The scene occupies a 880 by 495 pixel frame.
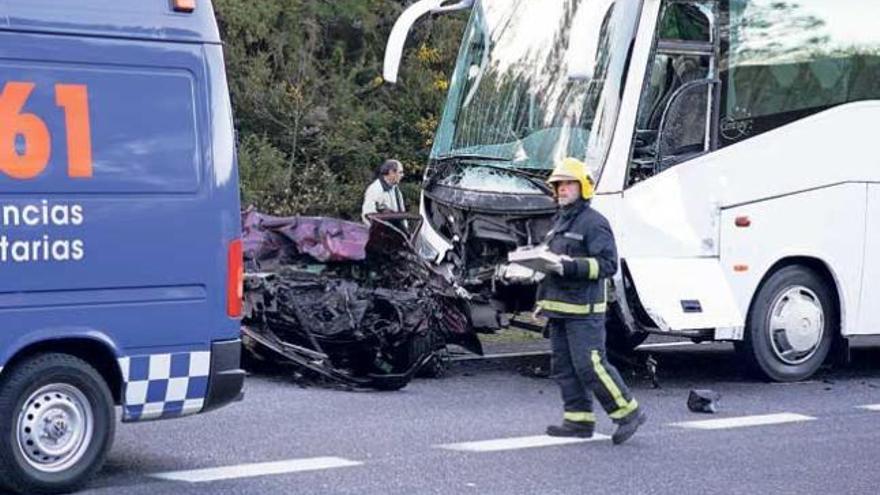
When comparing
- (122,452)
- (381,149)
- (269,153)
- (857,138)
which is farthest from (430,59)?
(122,452)

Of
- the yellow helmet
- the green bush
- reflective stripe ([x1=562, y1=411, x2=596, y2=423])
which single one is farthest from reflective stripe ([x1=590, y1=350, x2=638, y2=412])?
the green bush

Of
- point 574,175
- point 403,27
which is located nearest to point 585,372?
point 574,175

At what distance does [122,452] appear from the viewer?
29.4 ft

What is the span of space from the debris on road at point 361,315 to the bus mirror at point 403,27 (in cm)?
120

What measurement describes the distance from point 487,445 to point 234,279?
205cm

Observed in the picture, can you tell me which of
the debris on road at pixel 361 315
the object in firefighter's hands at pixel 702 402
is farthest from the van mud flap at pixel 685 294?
the debris on road at pixel 361 315

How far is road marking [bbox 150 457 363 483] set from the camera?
827 centimetres

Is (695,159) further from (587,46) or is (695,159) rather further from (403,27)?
(403,27)

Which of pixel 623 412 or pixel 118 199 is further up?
pixel 118 199

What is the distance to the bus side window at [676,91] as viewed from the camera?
11.9 metres

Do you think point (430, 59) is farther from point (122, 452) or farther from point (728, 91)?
point (122, 452)

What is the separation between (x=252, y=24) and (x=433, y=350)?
9805 millimetres

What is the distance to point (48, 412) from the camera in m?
7.70

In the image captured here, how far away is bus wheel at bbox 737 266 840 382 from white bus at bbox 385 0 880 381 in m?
0.01
